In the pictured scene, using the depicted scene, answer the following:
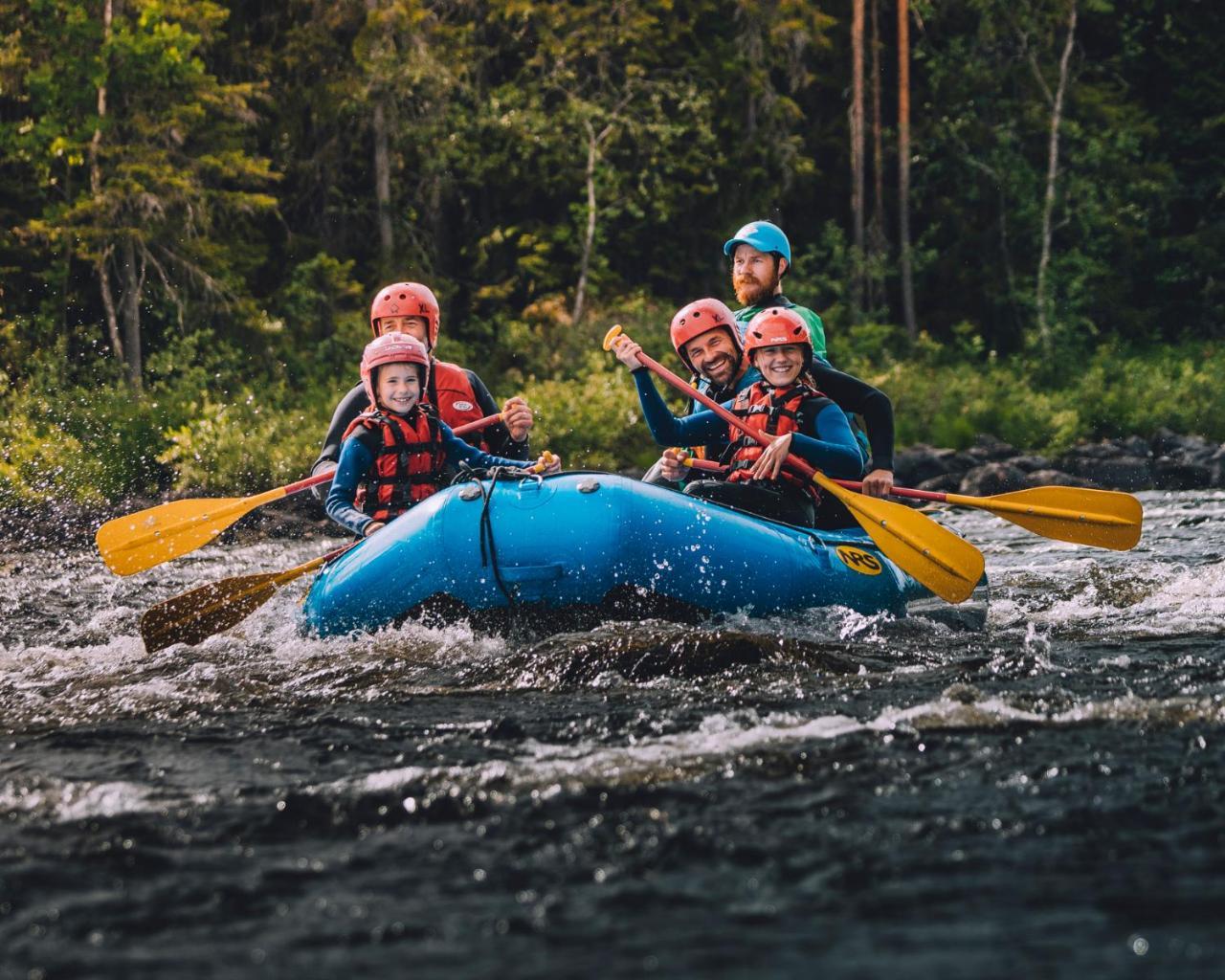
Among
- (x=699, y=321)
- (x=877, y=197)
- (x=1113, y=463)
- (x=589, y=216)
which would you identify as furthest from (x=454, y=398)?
(x=877, y=197)

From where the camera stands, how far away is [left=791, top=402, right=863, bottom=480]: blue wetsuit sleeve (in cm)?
608

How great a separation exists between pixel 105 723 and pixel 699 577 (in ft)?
6.77

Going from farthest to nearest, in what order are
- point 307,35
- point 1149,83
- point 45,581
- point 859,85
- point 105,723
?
point 1149,83
point 859,85
point 307,35
point 45,581
point 105,723

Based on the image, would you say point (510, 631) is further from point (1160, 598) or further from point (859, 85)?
point (859, 85)

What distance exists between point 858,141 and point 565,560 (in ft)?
56.5

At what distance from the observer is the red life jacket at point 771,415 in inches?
241

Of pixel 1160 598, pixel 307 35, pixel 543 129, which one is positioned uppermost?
pixel 307 35

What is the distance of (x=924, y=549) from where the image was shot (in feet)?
19.5

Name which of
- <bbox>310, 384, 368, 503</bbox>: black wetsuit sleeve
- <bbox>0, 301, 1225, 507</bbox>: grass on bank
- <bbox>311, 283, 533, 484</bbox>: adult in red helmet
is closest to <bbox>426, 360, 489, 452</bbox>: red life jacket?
<bbox>311, 283, 533, 484</bbox>: adult in red helmet

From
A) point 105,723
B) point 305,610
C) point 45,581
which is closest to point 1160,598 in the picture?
point 305,610

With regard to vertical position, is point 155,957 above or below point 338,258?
below

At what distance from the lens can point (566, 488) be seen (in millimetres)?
5379

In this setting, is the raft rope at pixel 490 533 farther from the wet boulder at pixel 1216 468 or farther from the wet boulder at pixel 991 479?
the wet boulder at pixel 1216 468

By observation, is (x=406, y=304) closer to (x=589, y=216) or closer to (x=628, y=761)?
(x=628, y=761)
